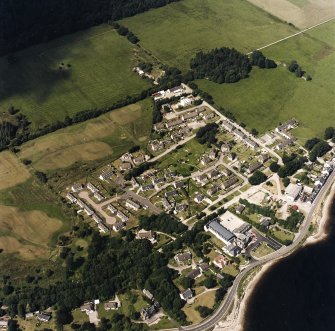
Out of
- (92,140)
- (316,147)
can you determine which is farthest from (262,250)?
(92,140)

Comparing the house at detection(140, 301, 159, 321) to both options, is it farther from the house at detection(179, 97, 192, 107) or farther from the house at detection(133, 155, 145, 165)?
the house at detection(179, 97, 192, 107)

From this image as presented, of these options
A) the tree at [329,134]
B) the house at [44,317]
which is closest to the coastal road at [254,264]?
the tree at [329,134]

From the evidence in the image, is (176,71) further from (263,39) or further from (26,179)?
(26,179)

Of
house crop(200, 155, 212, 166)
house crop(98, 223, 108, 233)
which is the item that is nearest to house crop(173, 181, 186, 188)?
house crop(200, 155, 212, 166)

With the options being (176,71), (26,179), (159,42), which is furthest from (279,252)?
(159,42)

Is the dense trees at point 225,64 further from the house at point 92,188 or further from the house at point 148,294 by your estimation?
the house at point 148,294

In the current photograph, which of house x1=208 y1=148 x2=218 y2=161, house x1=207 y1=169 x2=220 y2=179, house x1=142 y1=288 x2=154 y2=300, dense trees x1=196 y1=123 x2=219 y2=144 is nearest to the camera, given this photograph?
house x1=142 y1=288 x2=154 y2=300

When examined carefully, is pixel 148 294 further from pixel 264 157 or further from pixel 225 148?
pixel 264 157
